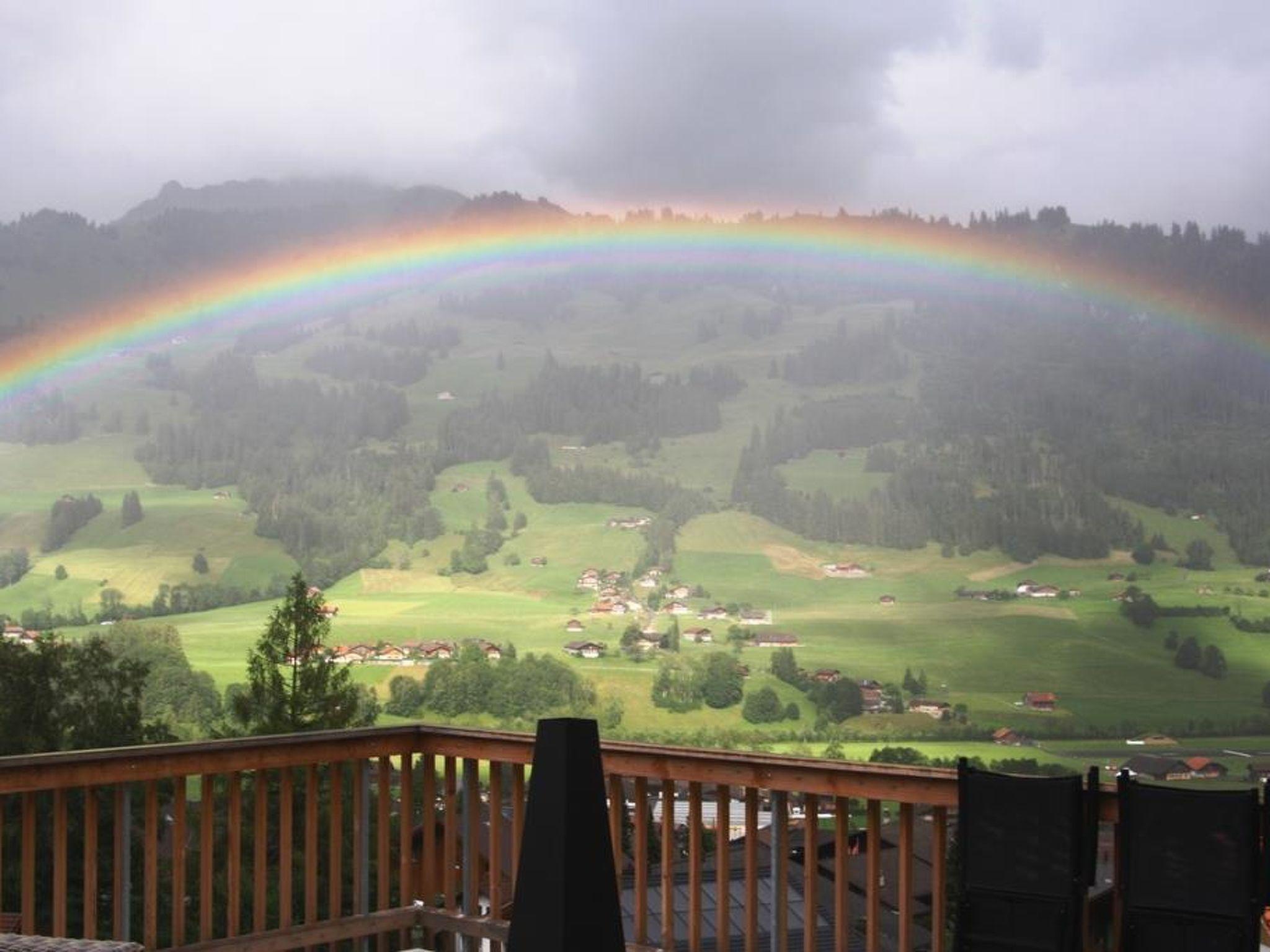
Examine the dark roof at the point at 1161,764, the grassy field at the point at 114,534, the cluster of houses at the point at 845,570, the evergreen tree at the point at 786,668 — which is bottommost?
the dark roof at the point at 1161,764

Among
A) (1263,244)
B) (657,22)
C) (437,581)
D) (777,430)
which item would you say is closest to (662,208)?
(777,430)

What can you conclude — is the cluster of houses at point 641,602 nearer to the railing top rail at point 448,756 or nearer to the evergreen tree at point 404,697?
the evergreen tree at point 404,697

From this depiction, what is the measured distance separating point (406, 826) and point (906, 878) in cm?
192

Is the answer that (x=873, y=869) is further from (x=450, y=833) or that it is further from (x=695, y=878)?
(x=450, y=833)

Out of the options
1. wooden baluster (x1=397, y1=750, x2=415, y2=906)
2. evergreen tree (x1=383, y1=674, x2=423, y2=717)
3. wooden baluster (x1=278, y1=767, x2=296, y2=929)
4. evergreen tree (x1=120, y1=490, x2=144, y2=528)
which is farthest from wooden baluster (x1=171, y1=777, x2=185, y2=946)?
evergreen tree (x1=120, y1=490, x2=144, y2=528)

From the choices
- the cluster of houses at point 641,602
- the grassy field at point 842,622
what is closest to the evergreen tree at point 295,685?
the grassy field at point 842,622

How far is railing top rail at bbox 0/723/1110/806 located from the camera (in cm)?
299

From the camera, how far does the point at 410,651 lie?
2292 centimetres

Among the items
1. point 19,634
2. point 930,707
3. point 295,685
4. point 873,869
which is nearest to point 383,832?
point 873,869

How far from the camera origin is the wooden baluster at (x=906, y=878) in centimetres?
293

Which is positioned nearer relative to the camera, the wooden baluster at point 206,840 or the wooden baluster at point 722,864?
the wooden baluster at point 722,864

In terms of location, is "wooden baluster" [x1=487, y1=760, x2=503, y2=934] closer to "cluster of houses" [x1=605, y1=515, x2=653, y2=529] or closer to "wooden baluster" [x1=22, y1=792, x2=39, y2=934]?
"wooden baluster" [x1=22, y1=792, x2=39, y2=934]

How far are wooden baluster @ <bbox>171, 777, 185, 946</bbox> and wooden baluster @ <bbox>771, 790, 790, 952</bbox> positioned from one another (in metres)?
1.74

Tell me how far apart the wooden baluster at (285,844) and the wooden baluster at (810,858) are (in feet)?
5.26
